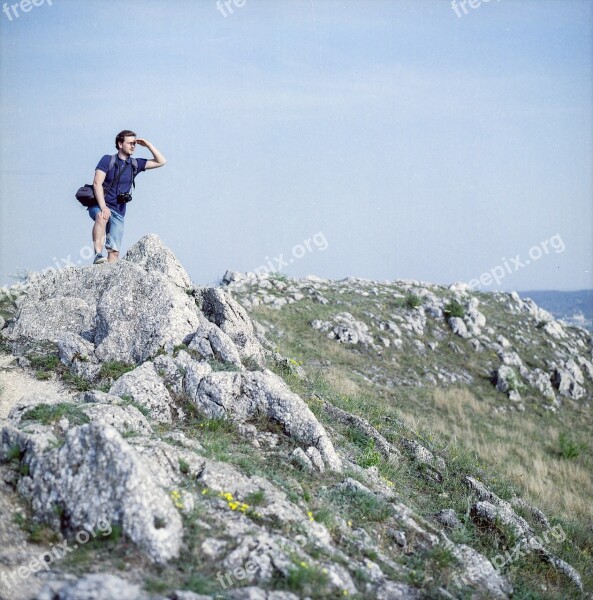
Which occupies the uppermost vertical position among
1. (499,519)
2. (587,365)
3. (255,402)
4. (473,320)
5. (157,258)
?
(157,258)

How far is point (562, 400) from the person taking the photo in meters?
28.8

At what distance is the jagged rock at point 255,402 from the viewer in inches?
394

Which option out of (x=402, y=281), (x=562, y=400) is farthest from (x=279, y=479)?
(x=402, y=281)

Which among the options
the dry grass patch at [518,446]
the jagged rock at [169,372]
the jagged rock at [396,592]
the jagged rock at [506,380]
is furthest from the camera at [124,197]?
the jagged rock at [506,380]

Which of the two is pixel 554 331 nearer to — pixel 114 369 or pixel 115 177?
pixel 115 177

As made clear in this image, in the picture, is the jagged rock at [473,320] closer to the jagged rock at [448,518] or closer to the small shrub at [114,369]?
the jagged rock at [448,518]

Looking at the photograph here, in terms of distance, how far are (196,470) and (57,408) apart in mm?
2698

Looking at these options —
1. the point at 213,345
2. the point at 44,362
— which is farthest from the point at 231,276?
the point at 44,362

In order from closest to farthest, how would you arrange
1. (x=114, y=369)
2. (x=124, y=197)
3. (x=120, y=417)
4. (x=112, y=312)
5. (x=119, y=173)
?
(x=120, y=417)
(x=114, y=369)
(x=112, y=312)
(x=119, y=173)
(x=124, y=197)

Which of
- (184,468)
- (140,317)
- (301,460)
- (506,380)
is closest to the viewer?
(184,468)

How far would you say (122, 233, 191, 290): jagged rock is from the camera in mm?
15195

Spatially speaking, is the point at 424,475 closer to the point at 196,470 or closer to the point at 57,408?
the point at 196,470

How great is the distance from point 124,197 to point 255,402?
23.1 ft

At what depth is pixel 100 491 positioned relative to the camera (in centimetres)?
643
